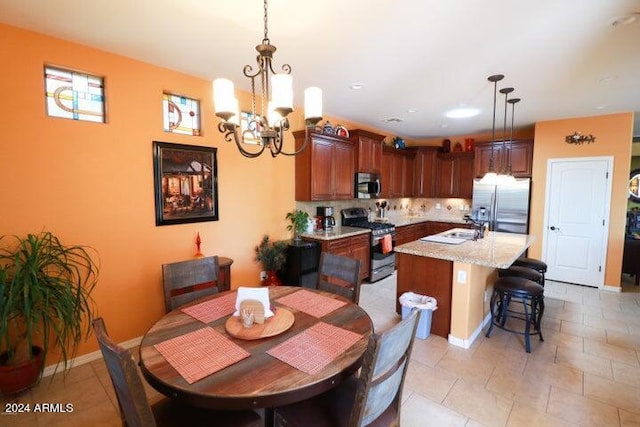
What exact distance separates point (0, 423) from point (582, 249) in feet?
22.6

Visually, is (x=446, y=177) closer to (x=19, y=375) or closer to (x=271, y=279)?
(x=271, y=279)

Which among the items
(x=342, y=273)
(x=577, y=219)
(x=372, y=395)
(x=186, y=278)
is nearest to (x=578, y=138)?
(x=577, y=219)

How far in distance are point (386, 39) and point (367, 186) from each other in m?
2.94

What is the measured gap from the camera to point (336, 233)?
4348 mm

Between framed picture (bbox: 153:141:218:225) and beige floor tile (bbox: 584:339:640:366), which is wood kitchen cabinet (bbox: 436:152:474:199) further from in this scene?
framed picture (bbox: 153:141:218:225)

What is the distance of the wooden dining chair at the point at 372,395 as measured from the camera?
3.78ft

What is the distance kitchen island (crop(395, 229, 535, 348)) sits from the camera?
112 inches

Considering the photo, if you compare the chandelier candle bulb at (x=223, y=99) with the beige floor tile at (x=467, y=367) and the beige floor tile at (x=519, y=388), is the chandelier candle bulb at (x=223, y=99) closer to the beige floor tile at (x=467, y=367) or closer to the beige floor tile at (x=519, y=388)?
the beige floor tile at (x=467, y=367)

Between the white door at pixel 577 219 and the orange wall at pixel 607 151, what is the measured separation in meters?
0.07

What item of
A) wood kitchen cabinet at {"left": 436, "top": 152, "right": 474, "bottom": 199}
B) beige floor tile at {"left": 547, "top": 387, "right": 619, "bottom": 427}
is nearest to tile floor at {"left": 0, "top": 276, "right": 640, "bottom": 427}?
beige floor tile at {"left": 547, "top": 387, "right": 619, "bottom": 427}

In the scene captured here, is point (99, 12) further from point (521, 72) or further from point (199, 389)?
point (521, 72)

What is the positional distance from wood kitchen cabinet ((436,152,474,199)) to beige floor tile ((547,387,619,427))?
440cm

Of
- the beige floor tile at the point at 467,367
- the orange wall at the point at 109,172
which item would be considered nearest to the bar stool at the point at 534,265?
the beige floor tile at the point at 467,367

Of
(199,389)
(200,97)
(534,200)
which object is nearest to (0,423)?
(199,389)
